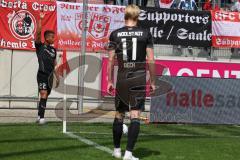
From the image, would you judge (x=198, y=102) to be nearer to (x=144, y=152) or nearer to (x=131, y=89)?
(x=144, y=152)

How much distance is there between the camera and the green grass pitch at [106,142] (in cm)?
863

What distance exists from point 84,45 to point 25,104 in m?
2.57

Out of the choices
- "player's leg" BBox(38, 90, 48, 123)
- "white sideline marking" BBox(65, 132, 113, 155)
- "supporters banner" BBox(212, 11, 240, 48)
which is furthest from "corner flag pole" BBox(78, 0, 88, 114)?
"white sideline marking" BBox(65, 132, 113, 155)

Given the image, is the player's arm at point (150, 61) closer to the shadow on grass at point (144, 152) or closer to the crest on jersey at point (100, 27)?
the shadow on grass at point (144, 152)

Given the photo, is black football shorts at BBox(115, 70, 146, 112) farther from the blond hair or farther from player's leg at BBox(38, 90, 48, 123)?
player's leg at BBox(38, 90, 48, 123)

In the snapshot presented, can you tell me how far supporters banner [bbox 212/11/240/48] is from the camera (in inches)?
746

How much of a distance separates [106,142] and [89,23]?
809cm

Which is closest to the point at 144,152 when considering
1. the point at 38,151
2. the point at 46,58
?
the point at 38,151

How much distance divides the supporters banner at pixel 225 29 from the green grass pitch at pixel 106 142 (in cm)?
533

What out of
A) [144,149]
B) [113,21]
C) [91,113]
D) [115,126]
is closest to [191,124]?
[91,113]

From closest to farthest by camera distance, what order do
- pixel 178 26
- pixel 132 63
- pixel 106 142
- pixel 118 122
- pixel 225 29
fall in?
pixel 132 63 < pixel 118 122 < pixel 106 142 < pixel 178 26 < pixel 225 29

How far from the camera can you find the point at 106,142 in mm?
10227

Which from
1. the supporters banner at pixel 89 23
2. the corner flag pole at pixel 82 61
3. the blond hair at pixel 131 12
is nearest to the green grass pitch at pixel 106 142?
the blond hair at pixel 131 12

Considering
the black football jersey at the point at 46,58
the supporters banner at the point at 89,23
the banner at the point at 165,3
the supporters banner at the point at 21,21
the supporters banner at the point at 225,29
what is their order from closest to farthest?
the black football jersey at the point at 46,58, the supporters banner at the point at 21,21, the supporters banner at the point at 89,23, the supporters banner at the point at 225,29, the banner at the point at 165,3
